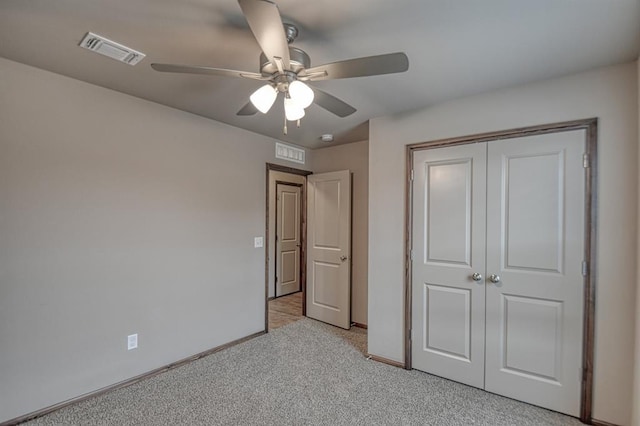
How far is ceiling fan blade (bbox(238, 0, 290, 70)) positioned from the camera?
1090mm

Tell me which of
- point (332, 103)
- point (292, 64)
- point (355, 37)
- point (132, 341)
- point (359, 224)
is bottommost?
point (132, 341)

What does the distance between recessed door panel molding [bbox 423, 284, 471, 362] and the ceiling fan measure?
1925 millimetres

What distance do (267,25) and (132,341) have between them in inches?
104

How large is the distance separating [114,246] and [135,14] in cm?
173

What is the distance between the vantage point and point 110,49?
182 centimetres

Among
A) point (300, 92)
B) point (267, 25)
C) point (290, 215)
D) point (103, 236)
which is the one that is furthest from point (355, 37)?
point (290, 215)

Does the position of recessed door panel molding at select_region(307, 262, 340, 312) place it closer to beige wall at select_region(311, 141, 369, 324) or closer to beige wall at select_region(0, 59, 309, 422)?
beige wall at select_region(311, 141, 369, 324)

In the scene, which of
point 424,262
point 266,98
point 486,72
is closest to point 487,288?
point 424,262

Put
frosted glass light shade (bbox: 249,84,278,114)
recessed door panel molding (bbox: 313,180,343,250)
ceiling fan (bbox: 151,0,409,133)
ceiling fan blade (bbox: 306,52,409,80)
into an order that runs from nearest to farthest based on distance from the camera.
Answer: ceiling fan (bbox: 151,0,409,133) < ceiling fan blade (bbox: 306,52,409,80) < frosted glass light shade (bbox: 249,84,278,114) < recessed door panel molding (bbox: 313,180,343,250)

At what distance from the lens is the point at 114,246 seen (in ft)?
8.05

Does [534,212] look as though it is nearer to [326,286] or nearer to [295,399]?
[295,399]

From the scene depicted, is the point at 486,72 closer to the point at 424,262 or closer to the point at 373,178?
the point at 373,178

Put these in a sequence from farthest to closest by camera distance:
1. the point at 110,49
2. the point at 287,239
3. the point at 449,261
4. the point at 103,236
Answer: the point at 287,239 < the point at 449,261 < the point at 103,236 < the point at 110,49

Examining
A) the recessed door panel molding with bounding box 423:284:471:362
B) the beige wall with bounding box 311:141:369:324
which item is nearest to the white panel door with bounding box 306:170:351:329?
the beige wall with bounding box 311:141:369:324
